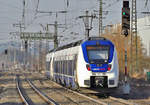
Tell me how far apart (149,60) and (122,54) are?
15.0 ft

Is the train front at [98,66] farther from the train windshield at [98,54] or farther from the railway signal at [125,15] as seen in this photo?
the railway signal at [125,15]

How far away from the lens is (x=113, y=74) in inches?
746

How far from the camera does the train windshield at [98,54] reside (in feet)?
63.0

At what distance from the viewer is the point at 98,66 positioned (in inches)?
747

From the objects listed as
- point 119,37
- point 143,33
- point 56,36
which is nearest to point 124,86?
point 56,36

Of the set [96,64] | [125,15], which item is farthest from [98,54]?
[125,15]

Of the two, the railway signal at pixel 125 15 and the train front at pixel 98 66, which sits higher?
the railway signal at pixel 125 15

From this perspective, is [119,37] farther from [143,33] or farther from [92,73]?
[92,73]

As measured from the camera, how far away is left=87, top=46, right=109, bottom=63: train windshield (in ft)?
63.0

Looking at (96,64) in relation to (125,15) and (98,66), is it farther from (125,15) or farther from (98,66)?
(125,15)

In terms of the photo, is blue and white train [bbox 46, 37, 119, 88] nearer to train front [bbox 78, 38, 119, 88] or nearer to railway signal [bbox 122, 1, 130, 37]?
train front [bbox 78, 38, 119, 88]

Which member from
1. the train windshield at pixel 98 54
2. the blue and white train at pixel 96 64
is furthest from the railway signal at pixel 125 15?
the train windshield at pixel 98 54

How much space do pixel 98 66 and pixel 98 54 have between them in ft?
2.63

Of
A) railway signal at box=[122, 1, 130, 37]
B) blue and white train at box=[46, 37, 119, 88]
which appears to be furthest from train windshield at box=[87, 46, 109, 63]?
railway signal at box=[122, 1, 130, 37]
